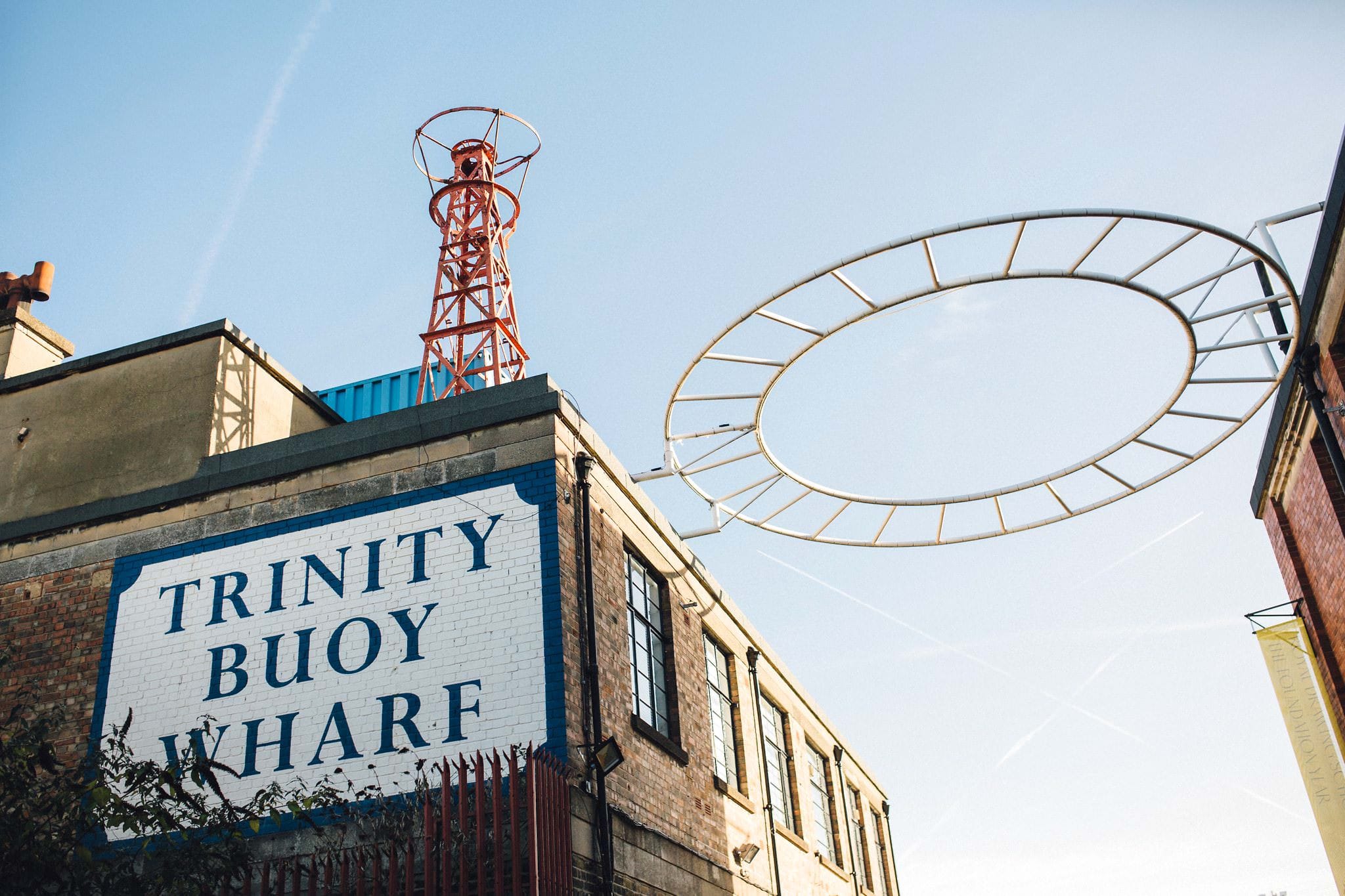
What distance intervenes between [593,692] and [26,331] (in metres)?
11.3

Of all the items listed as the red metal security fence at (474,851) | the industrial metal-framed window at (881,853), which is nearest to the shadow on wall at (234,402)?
the red metal security fence at (474,851)

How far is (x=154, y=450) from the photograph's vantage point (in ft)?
46.3

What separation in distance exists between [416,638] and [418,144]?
55.8ft

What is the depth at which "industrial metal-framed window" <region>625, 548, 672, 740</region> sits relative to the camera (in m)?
13.3

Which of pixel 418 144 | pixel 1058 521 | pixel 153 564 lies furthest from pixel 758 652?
pixel 418 144

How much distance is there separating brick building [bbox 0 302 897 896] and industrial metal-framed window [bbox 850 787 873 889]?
960 cm

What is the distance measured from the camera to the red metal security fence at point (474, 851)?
9156 millimetres

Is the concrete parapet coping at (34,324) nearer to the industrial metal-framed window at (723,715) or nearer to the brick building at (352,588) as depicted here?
the brick building at (352,588)

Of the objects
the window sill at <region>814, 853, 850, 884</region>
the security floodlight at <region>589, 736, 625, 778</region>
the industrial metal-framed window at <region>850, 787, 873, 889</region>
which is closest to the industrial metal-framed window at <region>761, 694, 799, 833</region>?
the window sill at <region>814, 853, 850, 884</region>

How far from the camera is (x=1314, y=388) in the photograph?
14648mm

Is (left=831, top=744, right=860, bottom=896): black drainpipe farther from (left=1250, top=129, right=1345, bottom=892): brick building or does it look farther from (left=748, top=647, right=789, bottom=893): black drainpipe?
(left=1250, top=129, right=1345, bottom=892): brick building

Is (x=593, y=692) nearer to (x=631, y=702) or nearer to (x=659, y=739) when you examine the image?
(x=631, y=702)

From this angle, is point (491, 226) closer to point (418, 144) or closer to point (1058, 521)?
point (418, 144)

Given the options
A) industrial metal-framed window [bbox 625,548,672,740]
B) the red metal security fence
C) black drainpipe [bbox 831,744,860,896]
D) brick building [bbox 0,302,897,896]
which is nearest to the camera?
the red metal security fence
